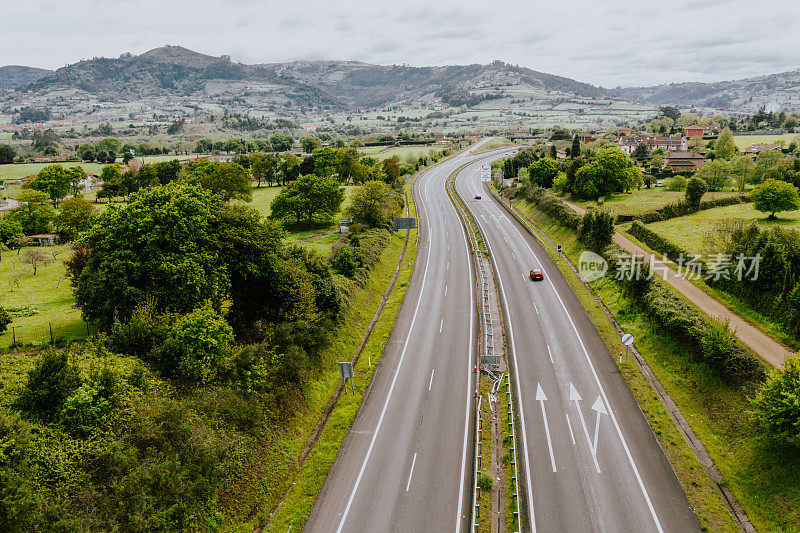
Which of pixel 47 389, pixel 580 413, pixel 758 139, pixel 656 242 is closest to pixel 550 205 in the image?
pixel 656 242

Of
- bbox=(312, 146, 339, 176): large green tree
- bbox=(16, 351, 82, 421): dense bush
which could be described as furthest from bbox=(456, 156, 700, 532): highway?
bbox=(312, 146, 339, 176): large green tree

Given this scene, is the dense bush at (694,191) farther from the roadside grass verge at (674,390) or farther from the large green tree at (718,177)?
the roadside grass verge at (674,390)

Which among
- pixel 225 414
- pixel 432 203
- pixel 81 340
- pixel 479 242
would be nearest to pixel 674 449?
pixel 225 414

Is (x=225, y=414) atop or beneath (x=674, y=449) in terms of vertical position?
atop

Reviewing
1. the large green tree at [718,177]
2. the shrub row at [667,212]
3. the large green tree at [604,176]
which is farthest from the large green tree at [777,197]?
the large green tree at [718,177]

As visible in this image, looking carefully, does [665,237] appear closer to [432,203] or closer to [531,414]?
[531,414]

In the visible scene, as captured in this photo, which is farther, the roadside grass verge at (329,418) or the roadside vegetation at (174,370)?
the roadside grass verge at (329,418)

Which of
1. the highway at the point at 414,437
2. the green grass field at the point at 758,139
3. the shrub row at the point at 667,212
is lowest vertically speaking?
the highway at the point at 414,437
